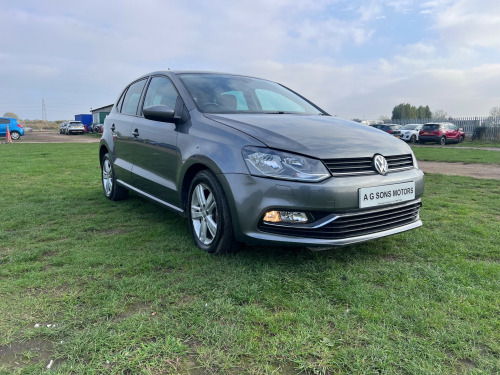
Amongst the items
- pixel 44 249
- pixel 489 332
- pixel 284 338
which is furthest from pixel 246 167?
pixel 44 249

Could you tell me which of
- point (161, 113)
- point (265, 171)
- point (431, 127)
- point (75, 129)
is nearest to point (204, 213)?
point (265, 171)

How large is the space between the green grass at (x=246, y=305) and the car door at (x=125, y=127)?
3.30 ft

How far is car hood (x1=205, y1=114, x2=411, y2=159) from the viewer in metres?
2.77

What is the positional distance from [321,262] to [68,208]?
3.56m

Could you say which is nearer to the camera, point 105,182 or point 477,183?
point 105,182

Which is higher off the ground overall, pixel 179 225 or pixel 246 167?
pixel 246 167

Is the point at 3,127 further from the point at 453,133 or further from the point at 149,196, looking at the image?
the point at 453,133

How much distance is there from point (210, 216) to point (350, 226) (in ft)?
3.70

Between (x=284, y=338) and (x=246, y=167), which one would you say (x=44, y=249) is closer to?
(x=246, y=167)

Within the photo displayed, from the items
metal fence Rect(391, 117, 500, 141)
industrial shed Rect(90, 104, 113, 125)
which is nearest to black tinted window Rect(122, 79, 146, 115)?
metal fence Rect(391, 117, 500, 141)

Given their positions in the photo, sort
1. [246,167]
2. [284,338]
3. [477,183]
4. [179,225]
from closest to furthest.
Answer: [284,338], [246,167], [179,225], [477,183]

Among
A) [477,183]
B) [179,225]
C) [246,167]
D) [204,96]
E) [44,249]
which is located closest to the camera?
[246,167]

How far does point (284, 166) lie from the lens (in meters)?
2.68

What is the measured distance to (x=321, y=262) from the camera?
2.97 m
